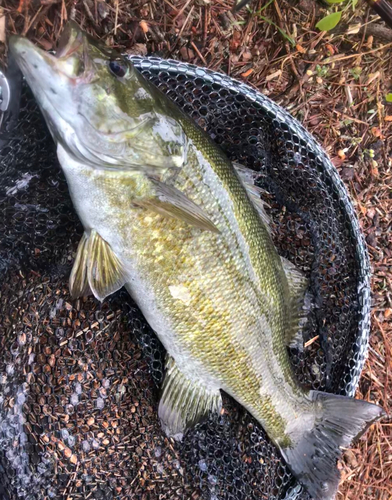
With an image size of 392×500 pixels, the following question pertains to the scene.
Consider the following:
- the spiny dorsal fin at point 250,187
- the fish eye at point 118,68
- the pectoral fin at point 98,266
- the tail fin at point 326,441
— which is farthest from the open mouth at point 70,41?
the tail fin at point 326,441

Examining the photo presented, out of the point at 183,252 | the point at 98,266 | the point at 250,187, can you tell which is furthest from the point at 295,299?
the point at 98,266

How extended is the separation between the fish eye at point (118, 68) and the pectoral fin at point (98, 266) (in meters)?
0.68

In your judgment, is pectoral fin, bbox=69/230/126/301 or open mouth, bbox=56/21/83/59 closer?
open mouth, bbox=56/21/83/59

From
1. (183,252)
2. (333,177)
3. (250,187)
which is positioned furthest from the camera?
(333,177)

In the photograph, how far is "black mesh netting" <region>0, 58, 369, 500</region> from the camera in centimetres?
210

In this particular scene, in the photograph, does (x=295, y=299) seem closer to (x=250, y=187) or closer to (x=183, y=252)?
(x=250, y=187)

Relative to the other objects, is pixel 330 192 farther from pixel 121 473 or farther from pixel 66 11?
pixel 121 473

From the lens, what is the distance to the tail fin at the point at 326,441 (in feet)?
7.67

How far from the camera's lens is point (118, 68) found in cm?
180

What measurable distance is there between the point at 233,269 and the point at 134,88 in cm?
92

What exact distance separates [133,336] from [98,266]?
1.70ft

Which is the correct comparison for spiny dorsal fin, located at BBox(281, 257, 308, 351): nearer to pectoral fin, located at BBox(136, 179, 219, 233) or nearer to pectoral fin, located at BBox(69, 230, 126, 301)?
pectoral fin, located at BBox(136, 179, 219, 233)

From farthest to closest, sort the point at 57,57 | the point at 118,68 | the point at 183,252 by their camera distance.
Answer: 1. the point at 183,252
2. the point at 118,68
3. the point at 57,57

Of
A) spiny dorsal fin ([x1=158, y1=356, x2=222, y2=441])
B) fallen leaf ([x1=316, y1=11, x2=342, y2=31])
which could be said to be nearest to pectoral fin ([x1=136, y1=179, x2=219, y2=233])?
spiny dorsal fin ([x1=158, y1=356, x2=222, y2=441])
